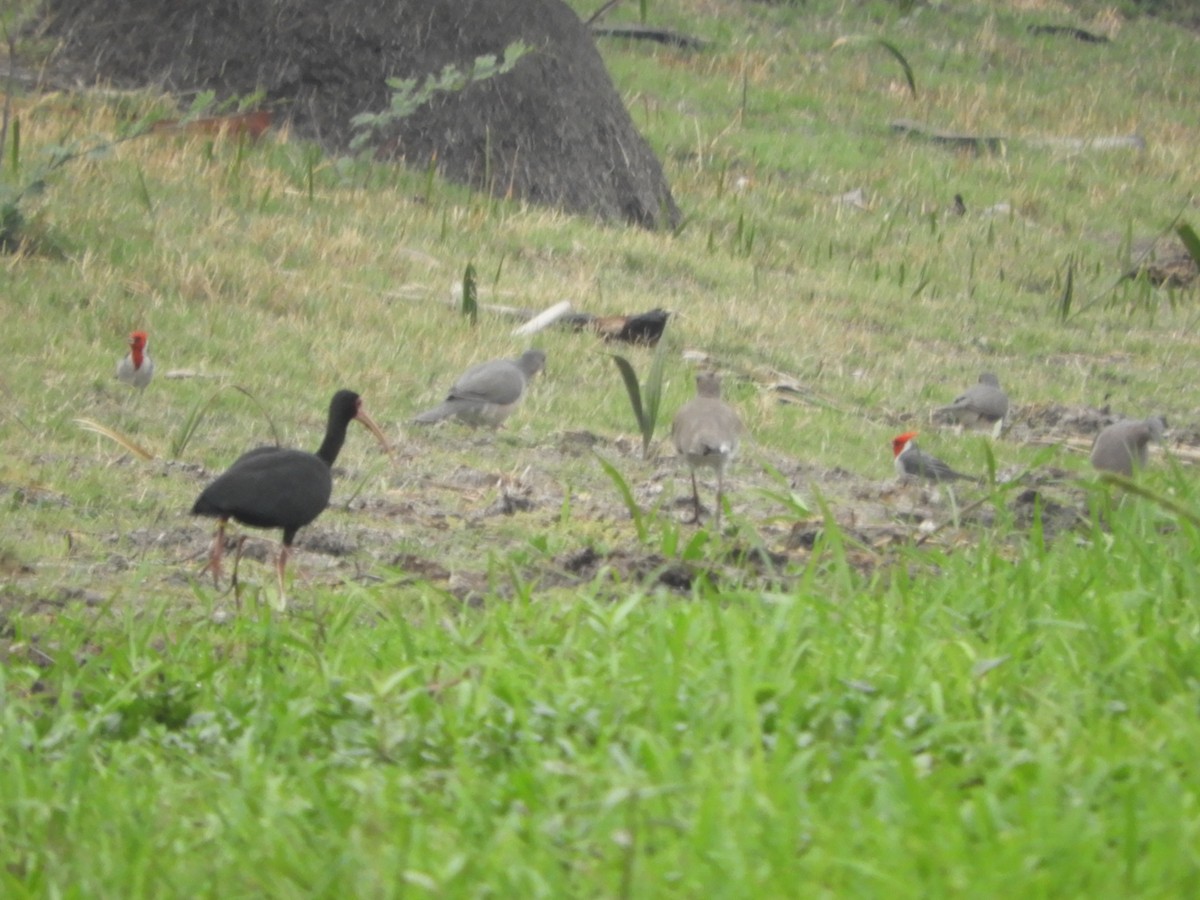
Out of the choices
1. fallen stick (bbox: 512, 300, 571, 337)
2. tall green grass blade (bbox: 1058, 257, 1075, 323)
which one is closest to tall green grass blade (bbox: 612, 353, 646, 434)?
fallen stick (bbox: 512, 300, 571, 337)

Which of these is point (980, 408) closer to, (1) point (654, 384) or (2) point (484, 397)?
(2) point (484, 397)

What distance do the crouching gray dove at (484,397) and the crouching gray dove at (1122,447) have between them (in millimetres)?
3043

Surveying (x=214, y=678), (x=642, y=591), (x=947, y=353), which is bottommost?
(x=947, y=353)

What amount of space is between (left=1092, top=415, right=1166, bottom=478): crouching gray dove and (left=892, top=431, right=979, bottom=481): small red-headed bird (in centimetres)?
64

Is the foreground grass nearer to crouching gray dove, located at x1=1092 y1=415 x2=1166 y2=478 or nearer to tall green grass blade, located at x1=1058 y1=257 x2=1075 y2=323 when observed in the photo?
crouching gray dove, located at x1=1092 y1=415 x2=1166 y2=478

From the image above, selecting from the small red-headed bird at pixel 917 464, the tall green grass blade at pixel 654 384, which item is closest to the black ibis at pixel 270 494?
the tall green grass blade at pixel 654 384

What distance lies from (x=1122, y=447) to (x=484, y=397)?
3259mm

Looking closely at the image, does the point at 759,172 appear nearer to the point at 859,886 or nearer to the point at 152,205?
the point at 152,205

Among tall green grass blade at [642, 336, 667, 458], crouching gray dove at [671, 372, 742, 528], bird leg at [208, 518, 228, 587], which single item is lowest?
bird leg at [208, 518, 228, 587]

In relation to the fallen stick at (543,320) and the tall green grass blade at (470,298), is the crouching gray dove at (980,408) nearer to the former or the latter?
the fallen stick at (543,320)

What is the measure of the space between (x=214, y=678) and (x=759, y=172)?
15552mm

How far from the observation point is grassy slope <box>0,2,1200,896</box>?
332cm

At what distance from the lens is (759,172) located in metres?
19.6

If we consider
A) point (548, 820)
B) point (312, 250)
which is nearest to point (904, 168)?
point (312, 250)
